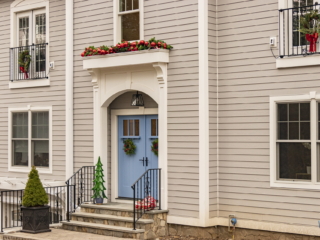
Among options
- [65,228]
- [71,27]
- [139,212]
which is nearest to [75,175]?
[65,228]

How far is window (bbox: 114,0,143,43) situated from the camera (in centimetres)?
1416

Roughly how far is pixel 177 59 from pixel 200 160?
7.43ft

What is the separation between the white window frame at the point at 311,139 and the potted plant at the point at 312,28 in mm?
941

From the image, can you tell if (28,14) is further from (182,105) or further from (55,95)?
(182,105)

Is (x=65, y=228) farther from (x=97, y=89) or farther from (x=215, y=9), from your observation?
(x=215, y=9)

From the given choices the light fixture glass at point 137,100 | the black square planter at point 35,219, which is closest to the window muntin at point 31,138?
the black square planter at point 35,219

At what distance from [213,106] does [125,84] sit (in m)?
2.46

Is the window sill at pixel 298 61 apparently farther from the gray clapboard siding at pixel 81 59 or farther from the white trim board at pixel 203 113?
the gray clapboard siding at pixel 81 59

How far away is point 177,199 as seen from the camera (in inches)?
515

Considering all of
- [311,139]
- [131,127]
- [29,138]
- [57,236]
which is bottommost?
[57,236]

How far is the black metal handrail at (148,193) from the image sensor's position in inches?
514

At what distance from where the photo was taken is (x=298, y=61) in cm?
1150

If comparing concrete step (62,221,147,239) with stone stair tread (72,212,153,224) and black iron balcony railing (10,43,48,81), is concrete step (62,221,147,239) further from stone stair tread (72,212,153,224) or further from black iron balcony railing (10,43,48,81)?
black iron balcony railing (10,43,48,81)

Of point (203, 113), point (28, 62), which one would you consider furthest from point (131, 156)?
point (28, 62)
